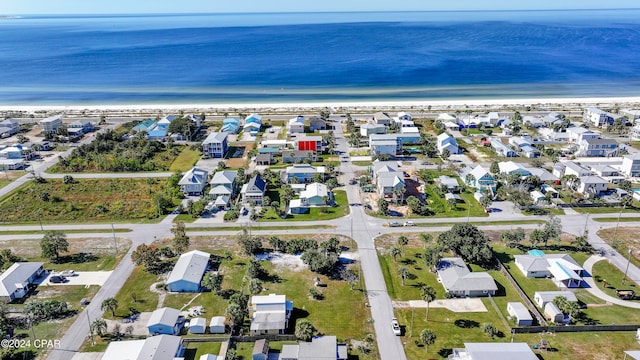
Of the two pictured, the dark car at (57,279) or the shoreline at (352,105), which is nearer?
the dark car at (57,279)

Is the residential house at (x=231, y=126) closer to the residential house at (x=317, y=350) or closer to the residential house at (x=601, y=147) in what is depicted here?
the residential house at (x=317, y=350)

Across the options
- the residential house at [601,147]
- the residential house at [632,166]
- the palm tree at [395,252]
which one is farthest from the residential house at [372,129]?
the palm tree at [395,252]

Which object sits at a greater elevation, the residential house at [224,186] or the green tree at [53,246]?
the residential house at [224,186]

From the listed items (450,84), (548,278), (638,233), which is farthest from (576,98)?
(548,278)

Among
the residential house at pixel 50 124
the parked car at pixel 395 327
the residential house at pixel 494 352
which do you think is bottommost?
the parked car at pixel 395 327

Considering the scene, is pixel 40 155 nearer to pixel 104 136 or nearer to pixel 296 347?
pixel 104 136

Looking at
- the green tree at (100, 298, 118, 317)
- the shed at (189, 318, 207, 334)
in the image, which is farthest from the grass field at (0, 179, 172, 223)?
the shed at (189, 318, 207, 334)

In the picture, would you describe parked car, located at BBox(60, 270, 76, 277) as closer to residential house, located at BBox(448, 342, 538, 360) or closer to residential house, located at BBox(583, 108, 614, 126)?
residential house, located at BBox(448, 342, 538, 360)
